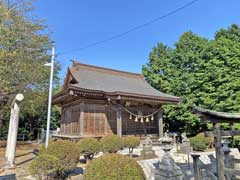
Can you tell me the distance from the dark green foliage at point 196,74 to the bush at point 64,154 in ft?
41.7

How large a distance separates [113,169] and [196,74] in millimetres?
16355

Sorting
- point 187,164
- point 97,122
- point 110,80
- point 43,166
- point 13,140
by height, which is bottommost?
point 187,164

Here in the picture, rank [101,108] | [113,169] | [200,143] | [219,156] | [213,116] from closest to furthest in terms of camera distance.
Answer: [113,169]
[219,156]
[213,116]
[200,143]
[101,108]

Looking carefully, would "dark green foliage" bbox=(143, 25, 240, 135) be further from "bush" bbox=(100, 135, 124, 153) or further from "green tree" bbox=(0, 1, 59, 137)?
"green tree" bbox=(0, 1, 59, 137)

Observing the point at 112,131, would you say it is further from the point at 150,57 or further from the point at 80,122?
the point at 150,57

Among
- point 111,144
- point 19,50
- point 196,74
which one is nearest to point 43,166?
point 111,144

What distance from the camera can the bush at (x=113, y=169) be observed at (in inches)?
138

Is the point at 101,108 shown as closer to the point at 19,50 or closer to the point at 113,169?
the point at 19,50

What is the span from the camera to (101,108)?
12.4 m

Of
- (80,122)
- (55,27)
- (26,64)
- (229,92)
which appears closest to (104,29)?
(55,27)

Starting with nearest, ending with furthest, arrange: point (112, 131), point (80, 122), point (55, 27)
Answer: point (80, 122) < point (112, 131) < point (55, 27)

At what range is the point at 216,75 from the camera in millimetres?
16312

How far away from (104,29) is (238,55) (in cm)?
1135

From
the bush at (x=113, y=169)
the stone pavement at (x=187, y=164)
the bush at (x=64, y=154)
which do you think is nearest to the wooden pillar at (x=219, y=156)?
the bush at (x=113, y=169)
